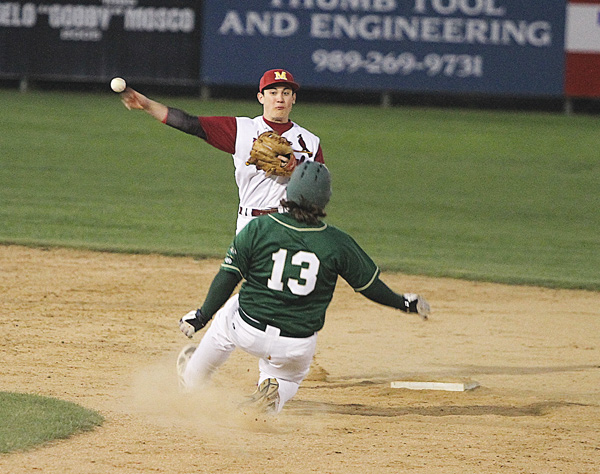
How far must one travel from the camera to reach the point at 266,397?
501 centimetres

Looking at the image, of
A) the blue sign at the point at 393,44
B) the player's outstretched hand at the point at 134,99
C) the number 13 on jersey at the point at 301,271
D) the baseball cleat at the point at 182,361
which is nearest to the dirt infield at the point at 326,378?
the baseball cleat at the point at 182,361

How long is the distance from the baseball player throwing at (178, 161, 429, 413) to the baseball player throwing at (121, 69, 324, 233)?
0.98 meters

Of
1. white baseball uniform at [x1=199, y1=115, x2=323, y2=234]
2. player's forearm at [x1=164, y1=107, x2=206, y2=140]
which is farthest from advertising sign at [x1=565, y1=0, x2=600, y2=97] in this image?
player's forearm at [x1=164, y1=107, x2=206, y2=140]

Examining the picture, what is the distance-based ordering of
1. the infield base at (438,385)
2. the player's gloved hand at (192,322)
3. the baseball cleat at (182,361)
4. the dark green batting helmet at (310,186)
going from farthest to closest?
the infield base at (438,385) < the baseball cleat at (182,361) < the player's gloved hand at (192,322) < the dark green batting helmet at (310,186)

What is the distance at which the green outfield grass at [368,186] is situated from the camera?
34.2 feet

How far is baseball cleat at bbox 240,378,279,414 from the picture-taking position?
16.4ft

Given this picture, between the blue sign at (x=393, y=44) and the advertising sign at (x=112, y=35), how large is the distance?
495 millimetres

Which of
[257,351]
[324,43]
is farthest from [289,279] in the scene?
[324,43]

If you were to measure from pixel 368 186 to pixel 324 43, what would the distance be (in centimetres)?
746

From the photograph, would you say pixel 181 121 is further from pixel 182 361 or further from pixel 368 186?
pixel 368 186

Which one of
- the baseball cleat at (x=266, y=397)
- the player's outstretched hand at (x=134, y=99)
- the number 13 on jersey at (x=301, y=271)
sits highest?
the player's outstretched hand at (x=134, y=99)

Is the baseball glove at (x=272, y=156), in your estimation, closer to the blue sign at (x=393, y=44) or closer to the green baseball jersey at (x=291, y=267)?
the green baseball jersey at (x=291, y=267)

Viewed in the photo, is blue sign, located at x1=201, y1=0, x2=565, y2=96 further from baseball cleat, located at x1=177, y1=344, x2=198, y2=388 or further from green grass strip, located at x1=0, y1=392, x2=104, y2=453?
green grass strip, located at x1=0, y1=392, x2=104, y2=453

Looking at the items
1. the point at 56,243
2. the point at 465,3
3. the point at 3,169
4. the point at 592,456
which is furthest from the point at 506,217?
the point at 465,3
